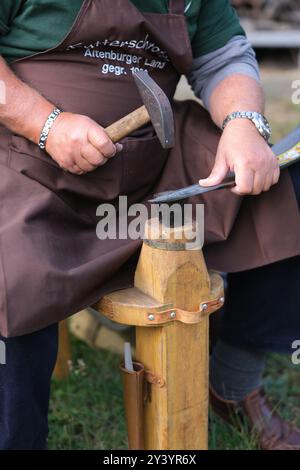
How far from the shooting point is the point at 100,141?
4.28ft

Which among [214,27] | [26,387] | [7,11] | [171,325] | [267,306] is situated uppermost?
[214,27]

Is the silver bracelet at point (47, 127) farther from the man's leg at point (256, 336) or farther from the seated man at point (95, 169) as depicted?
the man's leg at point (256, 336)

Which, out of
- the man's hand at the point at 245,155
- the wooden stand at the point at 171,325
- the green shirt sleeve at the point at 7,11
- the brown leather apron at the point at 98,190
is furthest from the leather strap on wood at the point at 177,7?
the wooden stand at the point at 171,325

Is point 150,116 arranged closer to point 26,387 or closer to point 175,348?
point 175,348

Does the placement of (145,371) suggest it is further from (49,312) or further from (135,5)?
(135,5)

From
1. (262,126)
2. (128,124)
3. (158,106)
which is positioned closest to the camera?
(158,106)

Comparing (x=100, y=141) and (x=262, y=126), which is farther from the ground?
(x=262, y=126)

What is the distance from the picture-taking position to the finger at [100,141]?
131cm

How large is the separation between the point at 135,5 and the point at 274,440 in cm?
113

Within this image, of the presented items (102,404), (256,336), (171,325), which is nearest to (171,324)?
(171,325)

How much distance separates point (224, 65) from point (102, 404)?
1019mm

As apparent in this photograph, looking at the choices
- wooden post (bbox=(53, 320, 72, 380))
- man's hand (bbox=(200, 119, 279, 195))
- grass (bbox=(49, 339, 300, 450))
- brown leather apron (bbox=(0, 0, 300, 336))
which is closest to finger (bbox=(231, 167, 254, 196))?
man's hand (bbox=(200, 119, 279, 195))

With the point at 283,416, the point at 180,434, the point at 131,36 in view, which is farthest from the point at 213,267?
the point at 283,416

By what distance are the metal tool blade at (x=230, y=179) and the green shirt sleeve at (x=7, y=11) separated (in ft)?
1.48
